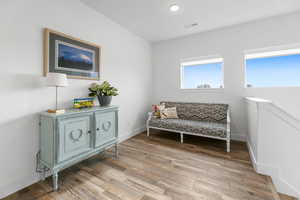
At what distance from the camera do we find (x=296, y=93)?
2330 millimetres

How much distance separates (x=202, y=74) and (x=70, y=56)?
9.82 feet

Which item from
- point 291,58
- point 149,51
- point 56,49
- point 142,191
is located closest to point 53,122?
point 56,49

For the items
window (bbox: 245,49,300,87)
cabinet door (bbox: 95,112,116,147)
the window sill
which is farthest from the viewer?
the window sill

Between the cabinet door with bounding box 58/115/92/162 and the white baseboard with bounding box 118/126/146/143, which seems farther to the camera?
the white baseboard with bounding box 118/126/146/143

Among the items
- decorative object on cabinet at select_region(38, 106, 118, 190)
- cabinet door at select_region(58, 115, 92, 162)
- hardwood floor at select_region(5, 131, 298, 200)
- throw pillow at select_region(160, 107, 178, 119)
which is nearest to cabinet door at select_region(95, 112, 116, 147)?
decorative object on cabinet at select_region(38, 106, 118, 190)

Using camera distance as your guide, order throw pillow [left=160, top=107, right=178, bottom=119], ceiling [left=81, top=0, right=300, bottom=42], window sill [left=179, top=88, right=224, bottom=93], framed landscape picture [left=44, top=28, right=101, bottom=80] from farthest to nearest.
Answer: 1. throw pillow [left=160, top=107, right=178, bottom=119]
2. window sill [left=179, top=88, right=224, bottom=93]
3. ceiling [left=81, top=0, right=300, bottom=42]
4. framed landscape picture [left=44, top=28, right=101, bottom=80]

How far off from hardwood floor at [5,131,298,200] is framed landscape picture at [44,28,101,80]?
55.4 inches

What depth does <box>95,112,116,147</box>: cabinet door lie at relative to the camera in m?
1.83

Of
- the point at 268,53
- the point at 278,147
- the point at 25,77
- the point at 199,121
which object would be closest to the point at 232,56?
the point at 268,53

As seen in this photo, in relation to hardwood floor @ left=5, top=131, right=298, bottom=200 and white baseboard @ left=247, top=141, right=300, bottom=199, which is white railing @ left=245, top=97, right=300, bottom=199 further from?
hardwood floor @ left=5, top=131, right=298, bottom=200

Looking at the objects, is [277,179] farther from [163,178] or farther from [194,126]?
[163,178]

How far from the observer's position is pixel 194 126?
2557 mm

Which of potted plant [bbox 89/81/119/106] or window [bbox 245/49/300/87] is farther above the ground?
window [bbox 245/49/300/87]

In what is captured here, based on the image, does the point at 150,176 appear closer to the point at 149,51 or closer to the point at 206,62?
the point at 206,62
